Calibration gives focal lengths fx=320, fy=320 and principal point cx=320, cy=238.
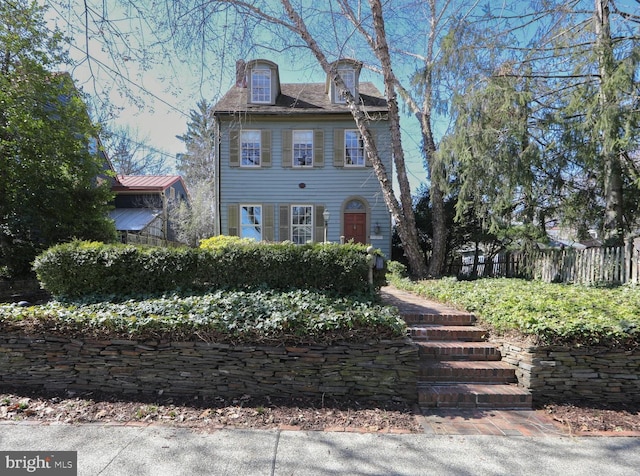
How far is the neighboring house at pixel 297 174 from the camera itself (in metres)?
12.0

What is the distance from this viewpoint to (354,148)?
11977 millimetres

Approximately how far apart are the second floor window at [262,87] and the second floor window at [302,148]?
71.1 inches

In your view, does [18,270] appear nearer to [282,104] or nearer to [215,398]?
[215,398]

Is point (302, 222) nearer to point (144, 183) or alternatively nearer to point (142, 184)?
point (142, 184)

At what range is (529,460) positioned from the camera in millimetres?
2525

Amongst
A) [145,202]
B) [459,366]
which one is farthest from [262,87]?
[459,366]

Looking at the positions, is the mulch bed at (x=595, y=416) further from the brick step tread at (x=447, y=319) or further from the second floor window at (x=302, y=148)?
the second floor window at (x=302, y=148)

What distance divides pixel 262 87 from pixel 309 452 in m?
12.4

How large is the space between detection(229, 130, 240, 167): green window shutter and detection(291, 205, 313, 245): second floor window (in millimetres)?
2742

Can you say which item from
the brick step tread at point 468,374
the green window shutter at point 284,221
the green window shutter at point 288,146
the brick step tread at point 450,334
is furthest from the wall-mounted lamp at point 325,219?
the brick step tread at point 468,374

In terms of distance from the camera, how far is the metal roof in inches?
570

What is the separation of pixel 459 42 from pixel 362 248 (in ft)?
19.7

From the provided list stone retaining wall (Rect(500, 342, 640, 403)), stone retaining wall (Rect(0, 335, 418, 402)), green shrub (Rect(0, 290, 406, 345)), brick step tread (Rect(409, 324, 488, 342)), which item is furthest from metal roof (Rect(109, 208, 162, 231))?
stone retaining wall (Rect(500, 342, 640, 403))

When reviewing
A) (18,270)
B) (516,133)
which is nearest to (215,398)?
(18,270)
